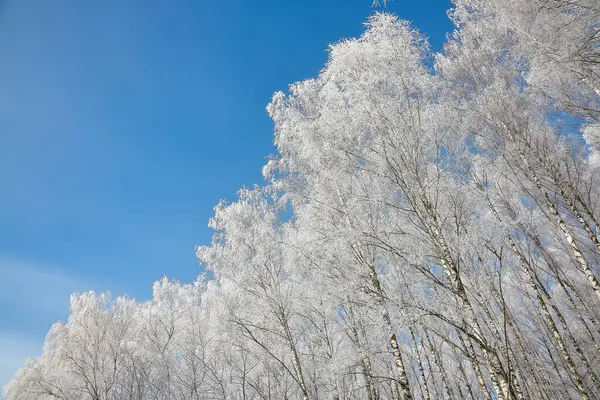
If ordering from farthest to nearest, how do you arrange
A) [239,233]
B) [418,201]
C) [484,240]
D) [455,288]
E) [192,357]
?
[192,357]
[239,233]
[484,240]
[418,201]
[455,288]

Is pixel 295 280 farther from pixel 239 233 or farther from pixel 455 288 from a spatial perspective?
pixel 455 288

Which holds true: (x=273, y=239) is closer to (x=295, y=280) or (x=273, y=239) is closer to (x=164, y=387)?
(x=295, y=280)

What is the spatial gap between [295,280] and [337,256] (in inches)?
83.9

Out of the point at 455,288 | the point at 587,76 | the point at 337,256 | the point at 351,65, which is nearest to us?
the point at 455,288

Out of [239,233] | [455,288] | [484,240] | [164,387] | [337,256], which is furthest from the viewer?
[164,387]

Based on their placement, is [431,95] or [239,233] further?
[239,233]

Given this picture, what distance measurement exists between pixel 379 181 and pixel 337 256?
1.77m

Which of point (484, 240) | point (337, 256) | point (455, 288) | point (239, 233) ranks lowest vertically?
point (455, 288)

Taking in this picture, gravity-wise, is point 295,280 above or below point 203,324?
below

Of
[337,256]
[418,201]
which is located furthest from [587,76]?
[337,256]

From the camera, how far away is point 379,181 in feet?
22.1

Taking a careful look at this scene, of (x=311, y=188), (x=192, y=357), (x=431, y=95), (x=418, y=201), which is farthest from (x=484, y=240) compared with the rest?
(x=192, y=357)

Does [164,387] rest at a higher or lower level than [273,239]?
lower

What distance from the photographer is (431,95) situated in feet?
16.8
